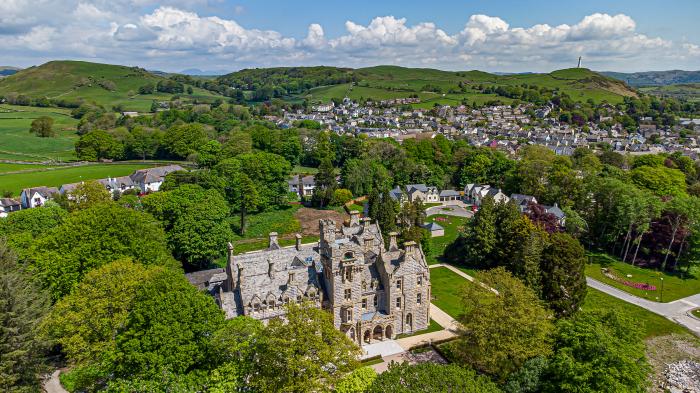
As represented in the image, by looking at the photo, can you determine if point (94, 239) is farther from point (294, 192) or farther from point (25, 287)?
point (294, 192)

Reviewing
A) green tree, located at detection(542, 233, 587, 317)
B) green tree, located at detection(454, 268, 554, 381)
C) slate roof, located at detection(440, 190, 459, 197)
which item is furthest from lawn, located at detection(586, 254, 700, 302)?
slate roof, located at detection(440, 190, 459, 197)

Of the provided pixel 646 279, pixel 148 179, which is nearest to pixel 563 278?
pixel 646 279

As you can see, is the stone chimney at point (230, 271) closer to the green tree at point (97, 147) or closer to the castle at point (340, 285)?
the castle at point (340, 285)

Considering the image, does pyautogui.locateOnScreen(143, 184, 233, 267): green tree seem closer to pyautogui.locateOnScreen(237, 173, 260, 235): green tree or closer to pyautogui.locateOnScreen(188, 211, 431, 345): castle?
pyautogui.locateOnScreen(188, 211, 431, 345): castle

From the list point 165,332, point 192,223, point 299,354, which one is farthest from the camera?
point 192,223

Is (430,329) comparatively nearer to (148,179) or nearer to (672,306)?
(672,306)

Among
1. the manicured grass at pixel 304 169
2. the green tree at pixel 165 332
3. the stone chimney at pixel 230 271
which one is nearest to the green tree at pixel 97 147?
the manicured grass at pixel 304 169
